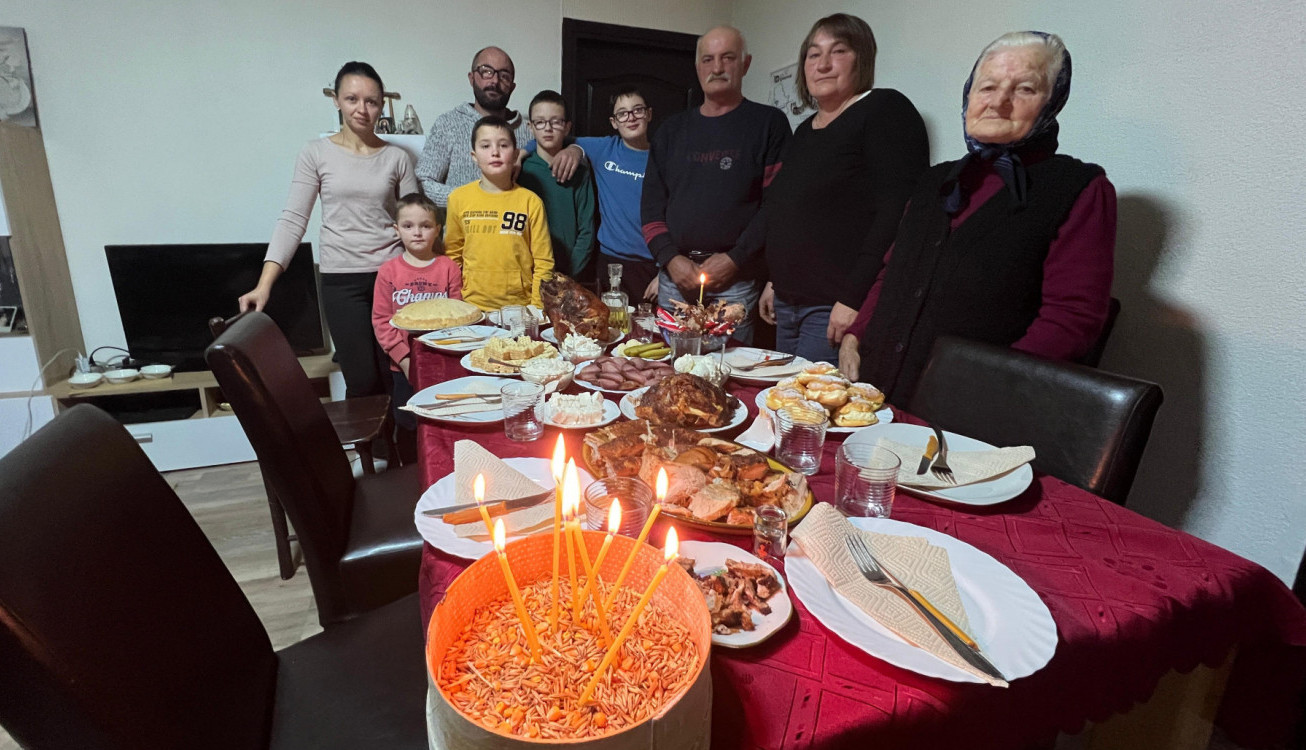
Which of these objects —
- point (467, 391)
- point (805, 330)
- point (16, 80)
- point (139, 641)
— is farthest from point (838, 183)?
point (16, 80)

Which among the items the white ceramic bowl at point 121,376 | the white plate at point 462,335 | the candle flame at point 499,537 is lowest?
the white ceramic bowl at point 121,376

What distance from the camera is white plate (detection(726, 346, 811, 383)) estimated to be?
5.49ft

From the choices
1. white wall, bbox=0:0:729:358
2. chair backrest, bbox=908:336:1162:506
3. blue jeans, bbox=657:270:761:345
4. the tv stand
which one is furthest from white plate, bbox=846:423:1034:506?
white wall, bbox=0:0:729:358

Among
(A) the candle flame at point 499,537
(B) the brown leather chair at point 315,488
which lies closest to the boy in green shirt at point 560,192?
(B) the brown leather chair at point 315,488

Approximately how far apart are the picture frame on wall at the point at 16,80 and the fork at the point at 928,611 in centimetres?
453

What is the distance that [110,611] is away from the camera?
0.67 metres

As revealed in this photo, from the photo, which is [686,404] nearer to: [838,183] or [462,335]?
[462,335]

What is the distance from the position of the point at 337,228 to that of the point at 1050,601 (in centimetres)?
340

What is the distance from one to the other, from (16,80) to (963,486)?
471 cm

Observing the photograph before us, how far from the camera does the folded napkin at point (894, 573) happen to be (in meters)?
0.67

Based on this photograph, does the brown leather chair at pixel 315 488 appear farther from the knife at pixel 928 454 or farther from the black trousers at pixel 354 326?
the black trousers at pixel 354 326

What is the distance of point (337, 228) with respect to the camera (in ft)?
10.3

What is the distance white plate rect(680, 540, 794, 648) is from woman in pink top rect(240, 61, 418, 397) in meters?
2.88

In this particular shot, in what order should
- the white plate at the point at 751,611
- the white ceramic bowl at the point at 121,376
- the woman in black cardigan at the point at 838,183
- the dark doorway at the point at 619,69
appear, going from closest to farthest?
the white plate at the point at 751,611, the woman in black cardigan at the point at 838,183, the white ceramic bowl at the point at 121,376, the dark doorway at the point at 619,69
